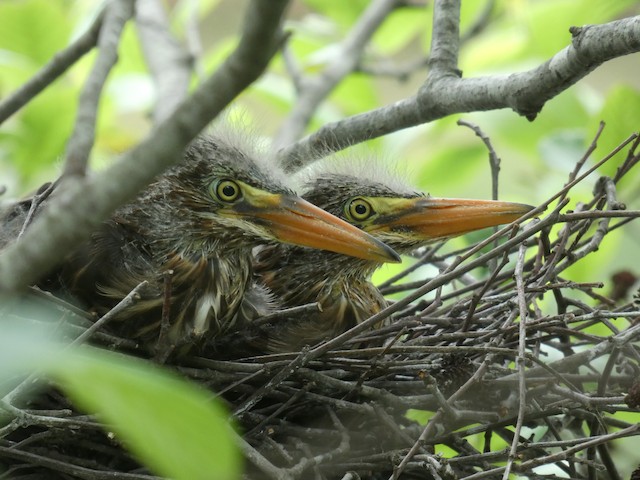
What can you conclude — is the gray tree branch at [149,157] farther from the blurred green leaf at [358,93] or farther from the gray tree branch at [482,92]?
the blurred green leaf at [358,93]

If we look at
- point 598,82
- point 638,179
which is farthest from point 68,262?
point 598,82

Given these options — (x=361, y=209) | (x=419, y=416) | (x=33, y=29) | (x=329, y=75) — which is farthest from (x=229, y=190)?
(x=33, y=29)

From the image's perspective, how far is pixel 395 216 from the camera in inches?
73.0

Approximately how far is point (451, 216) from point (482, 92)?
366mm

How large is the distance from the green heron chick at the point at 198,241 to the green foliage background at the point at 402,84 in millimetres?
353

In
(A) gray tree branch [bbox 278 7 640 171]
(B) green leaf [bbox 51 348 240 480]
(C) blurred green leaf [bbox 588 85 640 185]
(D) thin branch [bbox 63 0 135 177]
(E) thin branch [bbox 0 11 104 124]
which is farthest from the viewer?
(C) blurred green leaf [bbox 588 85 640 185]

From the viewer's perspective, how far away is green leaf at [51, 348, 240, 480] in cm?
52

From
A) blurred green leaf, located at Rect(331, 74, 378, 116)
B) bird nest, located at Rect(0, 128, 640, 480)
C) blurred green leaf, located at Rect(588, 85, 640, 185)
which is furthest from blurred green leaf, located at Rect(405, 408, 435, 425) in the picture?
blurred green leaf, located at Rect(331, 74, 378, 116)

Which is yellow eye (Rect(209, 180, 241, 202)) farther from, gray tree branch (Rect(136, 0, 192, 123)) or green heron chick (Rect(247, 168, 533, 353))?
gray tree branch (Rect(136, 0, 192, 123))

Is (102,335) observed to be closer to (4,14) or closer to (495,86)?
(495,86)

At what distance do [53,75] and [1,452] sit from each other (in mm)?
859

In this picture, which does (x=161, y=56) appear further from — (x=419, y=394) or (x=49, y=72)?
(x=419, y=394)

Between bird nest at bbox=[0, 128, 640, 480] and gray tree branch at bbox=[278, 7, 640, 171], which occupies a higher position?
gray tree branch at bbox=[278, 7, 640, 171]

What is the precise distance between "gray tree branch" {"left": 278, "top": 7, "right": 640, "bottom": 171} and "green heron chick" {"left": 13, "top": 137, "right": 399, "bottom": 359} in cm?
26
